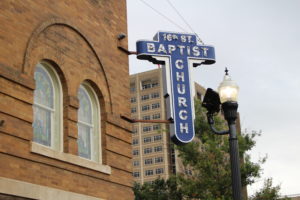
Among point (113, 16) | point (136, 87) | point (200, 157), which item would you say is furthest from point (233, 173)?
point (136, 87)

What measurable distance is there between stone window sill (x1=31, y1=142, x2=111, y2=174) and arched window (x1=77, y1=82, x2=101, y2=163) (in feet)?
1.30

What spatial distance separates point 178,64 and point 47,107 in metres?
4.22

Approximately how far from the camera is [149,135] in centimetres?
13762

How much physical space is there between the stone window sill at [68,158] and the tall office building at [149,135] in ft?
379

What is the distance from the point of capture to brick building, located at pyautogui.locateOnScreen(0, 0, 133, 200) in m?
11.4

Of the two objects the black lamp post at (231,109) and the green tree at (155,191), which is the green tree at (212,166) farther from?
the black lamp post at (231,109)

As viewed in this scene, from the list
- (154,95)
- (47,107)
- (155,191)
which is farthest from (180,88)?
(154,95)

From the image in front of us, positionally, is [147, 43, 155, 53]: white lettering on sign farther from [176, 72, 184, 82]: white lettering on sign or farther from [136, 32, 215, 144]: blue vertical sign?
[176, 72, 184, 82]: white lettering on sign

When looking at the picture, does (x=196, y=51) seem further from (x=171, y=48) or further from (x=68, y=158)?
(x=68, y=158)

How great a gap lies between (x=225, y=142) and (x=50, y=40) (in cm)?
1901

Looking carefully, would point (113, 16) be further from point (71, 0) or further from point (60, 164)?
point (60, 164)

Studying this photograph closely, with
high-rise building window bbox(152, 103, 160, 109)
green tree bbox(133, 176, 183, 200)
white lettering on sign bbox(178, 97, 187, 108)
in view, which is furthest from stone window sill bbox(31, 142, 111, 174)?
high-rise building window bbox(152, 103, 160, 109)

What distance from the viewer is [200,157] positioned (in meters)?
30.4

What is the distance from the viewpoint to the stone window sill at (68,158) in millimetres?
11875
